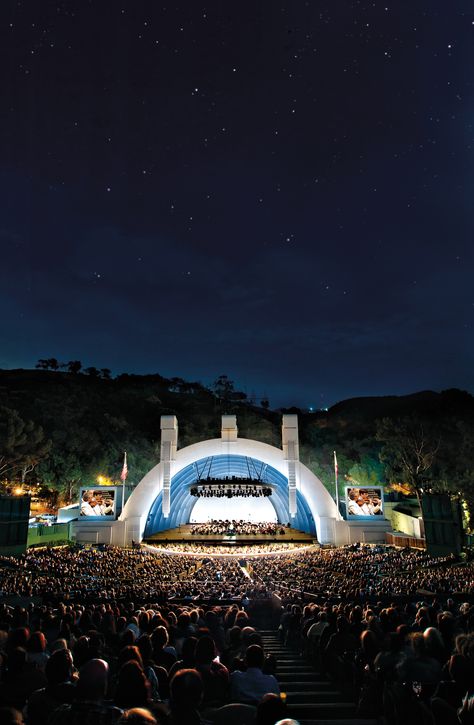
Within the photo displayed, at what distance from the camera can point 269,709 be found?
2895 mm

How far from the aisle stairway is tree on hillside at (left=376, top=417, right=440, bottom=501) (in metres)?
39.1

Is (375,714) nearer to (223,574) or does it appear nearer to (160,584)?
(160,584)

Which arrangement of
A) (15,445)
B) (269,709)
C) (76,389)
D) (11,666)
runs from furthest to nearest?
(76,389), (15,445), (11,666), (269,709)

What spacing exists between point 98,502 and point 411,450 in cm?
3051

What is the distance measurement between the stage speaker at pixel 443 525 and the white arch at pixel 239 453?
1218 cm

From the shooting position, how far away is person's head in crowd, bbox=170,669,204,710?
3.25 metres

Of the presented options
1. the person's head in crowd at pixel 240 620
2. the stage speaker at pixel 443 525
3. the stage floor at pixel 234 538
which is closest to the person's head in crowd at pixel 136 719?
the person's head in crowd at pixel 240 620

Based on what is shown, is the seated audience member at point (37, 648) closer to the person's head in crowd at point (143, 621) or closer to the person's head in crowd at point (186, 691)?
the person's head in crowd at point (143, 621)

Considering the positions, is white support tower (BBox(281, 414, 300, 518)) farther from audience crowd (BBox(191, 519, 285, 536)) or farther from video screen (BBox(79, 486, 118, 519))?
video screen (BBox(79, 486, 118, 519))

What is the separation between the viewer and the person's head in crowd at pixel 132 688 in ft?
11.1

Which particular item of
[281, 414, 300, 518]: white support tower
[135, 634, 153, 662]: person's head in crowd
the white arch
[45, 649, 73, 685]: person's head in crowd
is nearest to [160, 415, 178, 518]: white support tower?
the white arch

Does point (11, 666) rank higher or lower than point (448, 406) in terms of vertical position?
lower

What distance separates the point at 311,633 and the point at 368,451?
195 feet

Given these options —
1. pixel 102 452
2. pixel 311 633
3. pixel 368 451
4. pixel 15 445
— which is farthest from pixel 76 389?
pixel 311 633
